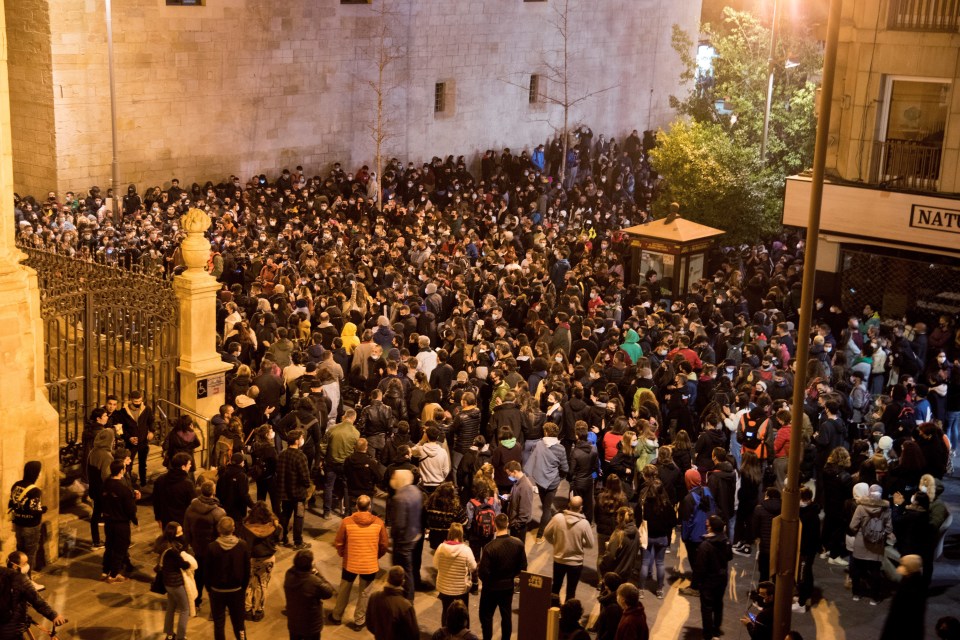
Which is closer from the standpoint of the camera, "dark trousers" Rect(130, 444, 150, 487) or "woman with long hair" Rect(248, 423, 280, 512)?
"woman with long hair" Rect(248, 423, 280, 512)

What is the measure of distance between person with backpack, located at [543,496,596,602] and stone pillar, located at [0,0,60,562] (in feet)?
18.9

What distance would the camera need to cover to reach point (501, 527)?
38.7ft

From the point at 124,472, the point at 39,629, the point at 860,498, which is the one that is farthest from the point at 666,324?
the point at 39,629

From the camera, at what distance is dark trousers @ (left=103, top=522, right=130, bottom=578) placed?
12766 millimetres

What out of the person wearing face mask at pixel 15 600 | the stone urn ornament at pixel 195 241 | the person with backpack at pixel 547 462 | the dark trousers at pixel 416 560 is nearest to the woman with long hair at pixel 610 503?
the person with backpack at pixel 547 462

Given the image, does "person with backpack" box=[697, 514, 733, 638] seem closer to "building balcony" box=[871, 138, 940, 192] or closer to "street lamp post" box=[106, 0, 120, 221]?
"building balcony" box=[871, 138, 940, 192]

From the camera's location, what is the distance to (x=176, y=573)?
11.5 m

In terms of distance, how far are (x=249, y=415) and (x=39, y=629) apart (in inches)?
155

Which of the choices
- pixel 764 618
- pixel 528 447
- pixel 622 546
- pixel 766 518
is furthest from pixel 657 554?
pixel 764 618

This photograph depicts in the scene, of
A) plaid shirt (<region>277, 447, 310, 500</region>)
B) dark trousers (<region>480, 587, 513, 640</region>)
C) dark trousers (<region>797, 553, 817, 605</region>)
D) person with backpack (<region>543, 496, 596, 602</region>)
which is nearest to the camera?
dark trousers (<region>480, 587, 513, 640</region>)

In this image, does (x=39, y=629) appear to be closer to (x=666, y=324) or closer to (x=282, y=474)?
(x=282, y=474)

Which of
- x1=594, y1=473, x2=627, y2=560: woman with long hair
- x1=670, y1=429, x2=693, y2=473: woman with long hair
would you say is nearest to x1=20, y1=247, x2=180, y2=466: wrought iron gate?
x1=594, y1=473, x2=627, y2=560: woman with long hair

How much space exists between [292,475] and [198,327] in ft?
11.2

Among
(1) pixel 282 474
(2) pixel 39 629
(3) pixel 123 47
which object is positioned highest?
(3) pixel 123 47
